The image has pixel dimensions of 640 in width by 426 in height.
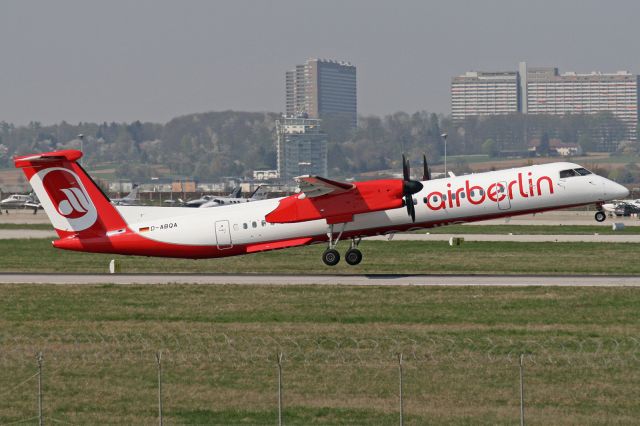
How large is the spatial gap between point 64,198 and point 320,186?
10.4m

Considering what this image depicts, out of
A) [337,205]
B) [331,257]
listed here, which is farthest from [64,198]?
[331,257]

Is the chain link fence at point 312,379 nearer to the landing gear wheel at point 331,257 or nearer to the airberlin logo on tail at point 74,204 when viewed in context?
the airberlin logo on tail at point 74,204

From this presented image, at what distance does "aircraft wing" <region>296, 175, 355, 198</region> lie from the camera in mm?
43594

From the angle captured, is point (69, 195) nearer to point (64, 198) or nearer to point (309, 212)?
point (64, 198)

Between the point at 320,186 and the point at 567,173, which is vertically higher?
the point at 567,173

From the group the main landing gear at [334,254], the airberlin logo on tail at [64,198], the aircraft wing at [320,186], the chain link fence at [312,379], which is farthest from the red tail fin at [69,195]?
the chain link fence at [312,379]

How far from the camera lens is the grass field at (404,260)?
168ft

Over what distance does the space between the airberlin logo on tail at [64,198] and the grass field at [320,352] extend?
3.16 m

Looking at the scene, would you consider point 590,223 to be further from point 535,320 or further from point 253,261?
point 535,320

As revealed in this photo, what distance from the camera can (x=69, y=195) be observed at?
4381 centimetres

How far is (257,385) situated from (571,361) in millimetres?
8129

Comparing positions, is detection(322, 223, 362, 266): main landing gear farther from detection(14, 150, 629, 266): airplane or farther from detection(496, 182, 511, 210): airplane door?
detection(496, 182, 511, 210): airplane door

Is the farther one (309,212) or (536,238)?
(536,238)

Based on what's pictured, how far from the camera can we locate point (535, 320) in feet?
112
